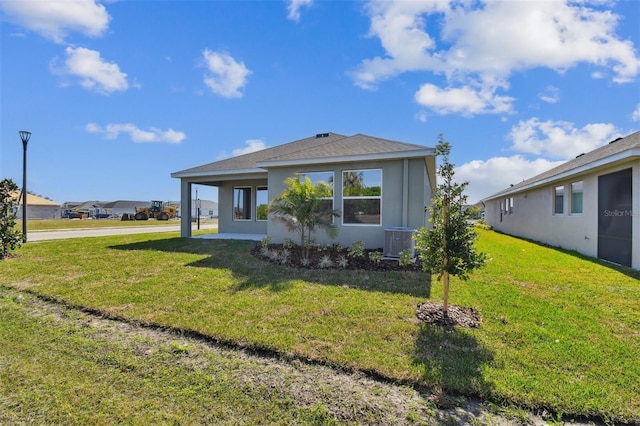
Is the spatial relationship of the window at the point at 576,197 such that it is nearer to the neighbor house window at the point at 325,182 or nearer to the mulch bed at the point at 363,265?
the mulch bed at the point at 363,265

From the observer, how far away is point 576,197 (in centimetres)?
1117

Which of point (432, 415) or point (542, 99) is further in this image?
point (542, 99)

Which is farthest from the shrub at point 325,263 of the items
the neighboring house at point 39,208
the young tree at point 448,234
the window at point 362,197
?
the neighboring house at point 39,208

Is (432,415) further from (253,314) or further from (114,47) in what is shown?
(114,47)

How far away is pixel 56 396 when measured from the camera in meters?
2.49

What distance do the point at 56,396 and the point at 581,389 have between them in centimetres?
451

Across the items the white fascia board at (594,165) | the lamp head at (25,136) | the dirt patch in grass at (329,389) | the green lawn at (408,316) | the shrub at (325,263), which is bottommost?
the dirt patch in grass at (329,389)

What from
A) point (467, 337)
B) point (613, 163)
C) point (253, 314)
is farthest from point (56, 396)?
point (613, 163)

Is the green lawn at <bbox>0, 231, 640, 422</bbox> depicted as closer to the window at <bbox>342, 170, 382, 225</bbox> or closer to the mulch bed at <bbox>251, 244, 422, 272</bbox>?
the mulch bed at <bbox>251, 244, 422, 272</bbox>

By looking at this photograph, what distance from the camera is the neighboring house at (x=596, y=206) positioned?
782 cm

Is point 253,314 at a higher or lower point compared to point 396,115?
lower

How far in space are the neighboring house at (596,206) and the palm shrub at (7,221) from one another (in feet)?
55.3

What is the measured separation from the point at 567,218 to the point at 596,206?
235cm

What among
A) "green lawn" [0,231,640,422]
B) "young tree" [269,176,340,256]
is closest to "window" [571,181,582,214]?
"green lawn" [0,231,640,422]
